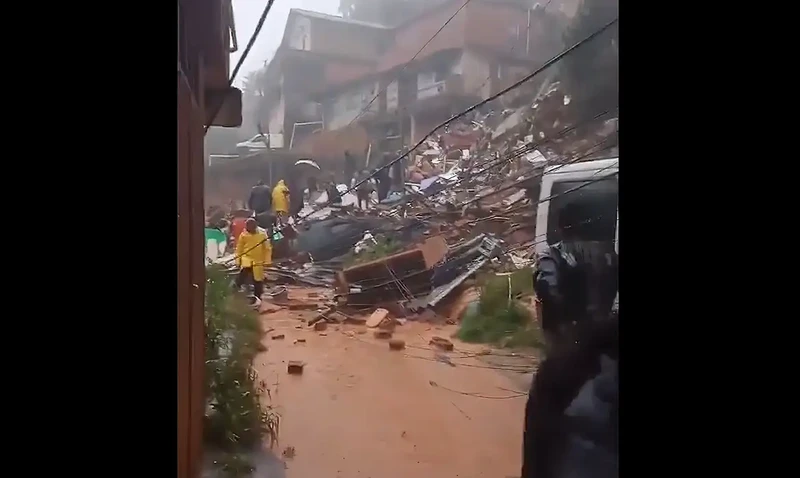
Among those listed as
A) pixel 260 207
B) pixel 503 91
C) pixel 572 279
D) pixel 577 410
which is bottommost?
pixel 577 410

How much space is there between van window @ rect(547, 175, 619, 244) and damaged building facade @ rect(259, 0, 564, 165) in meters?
0.20

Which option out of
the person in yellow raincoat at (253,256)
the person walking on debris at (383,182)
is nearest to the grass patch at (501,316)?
the person walking on debris at (383,182)

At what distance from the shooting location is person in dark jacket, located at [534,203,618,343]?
1062 mm

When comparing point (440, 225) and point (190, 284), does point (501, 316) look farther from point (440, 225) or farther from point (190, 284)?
point (190, 284)

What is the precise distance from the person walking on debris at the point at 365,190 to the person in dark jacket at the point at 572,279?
29 centimetres

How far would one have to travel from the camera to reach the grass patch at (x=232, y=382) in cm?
101

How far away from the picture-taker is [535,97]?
3.52 ft

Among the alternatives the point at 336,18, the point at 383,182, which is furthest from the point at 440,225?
the point at 336,18

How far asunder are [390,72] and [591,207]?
1.25 ft

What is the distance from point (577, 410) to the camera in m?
1.07
